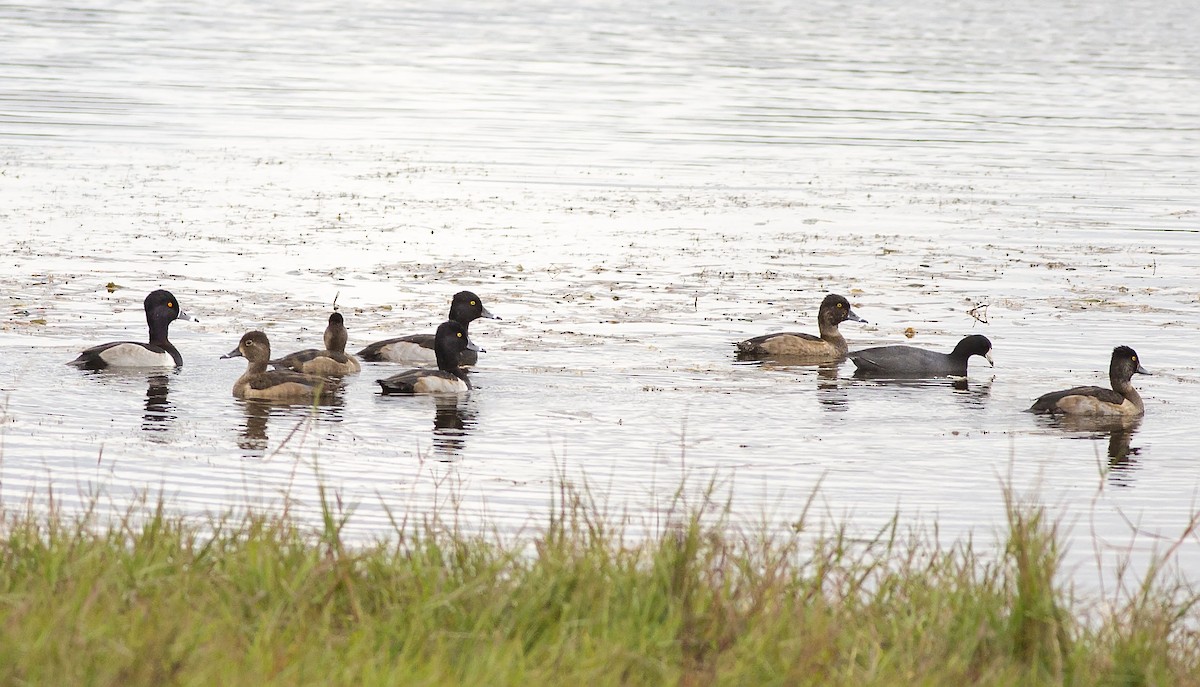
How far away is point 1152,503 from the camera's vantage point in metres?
12.0

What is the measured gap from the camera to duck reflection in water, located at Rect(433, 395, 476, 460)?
13422 millimetres

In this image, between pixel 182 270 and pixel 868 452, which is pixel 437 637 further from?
pixel 182 270

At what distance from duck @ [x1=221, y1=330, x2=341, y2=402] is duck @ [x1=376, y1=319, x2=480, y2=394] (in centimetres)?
53

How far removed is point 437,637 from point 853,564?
222cm

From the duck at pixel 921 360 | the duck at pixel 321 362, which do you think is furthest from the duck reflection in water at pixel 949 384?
the duck at pixel 321 362

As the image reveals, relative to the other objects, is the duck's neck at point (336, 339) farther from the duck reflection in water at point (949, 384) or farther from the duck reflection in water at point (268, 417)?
the duck reflection in water at point (949, 384)

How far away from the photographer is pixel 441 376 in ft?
51.0

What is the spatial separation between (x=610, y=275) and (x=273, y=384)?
21.7ft

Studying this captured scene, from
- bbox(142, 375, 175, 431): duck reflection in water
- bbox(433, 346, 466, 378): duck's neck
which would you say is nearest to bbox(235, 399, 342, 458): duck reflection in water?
bbox(142, 375, 175, 431): duck reflection in water

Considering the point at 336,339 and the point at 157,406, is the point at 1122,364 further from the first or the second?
the point at 157,406

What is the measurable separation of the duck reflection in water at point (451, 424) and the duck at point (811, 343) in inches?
127

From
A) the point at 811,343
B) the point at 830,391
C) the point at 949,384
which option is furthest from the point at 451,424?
the point at 949,384

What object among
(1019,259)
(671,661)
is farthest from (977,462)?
(1019,259)

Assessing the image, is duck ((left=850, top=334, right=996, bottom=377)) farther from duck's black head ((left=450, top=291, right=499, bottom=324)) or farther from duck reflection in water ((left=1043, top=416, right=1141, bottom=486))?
duck's black head ((left=450, top=291, right=499, bottom=324))
